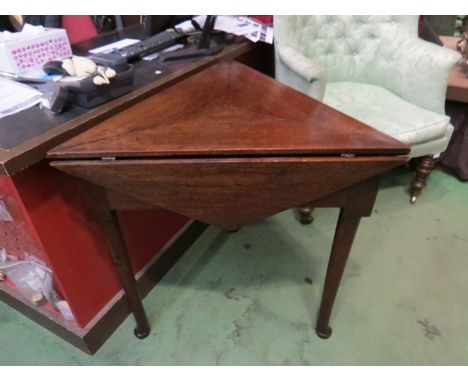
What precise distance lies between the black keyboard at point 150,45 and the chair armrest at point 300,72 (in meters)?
0.42

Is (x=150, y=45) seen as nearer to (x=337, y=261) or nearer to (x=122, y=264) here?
(x=122, y=264)

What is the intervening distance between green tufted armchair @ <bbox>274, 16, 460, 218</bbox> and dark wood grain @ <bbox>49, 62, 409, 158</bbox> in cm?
46

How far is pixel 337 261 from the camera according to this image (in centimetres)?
96

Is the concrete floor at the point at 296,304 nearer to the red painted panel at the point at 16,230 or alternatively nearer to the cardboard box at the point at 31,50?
the red painted panel at the point at 16,230

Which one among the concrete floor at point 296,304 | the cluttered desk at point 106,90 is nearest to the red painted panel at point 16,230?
the cluttered desk at point 106,90

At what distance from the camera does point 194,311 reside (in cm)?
127

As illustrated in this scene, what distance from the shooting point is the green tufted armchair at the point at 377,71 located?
140 centimetres

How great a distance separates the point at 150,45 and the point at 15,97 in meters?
0.53

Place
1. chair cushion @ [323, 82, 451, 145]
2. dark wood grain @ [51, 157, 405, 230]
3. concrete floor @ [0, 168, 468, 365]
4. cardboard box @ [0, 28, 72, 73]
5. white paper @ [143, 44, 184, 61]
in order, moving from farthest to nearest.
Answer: chair cushion @ [323, 82, 451, 145], white paper @ [143, 44, 184, 61], concrete floor @ [0, 168, 468, 365], cardboard box @ [0, 28, 72, 73], dark wood grain @ [51, 157, 405, 230]

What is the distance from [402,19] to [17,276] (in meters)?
1.91

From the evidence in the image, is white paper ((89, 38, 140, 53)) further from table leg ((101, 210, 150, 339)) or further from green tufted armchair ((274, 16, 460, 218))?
table leg ((101, 210, 150, 339))

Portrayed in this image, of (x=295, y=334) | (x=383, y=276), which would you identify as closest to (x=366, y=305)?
(x=383, y=276)

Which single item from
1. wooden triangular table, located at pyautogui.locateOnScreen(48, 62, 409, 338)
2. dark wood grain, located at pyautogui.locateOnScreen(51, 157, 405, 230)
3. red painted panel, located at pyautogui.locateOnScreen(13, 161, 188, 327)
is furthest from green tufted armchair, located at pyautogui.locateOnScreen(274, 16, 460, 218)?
red painted panel, located at pyautogui.locateOnScreen(13, 161, 188, 327)

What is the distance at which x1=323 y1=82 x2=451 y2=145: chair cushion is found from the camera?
54.7 inches
